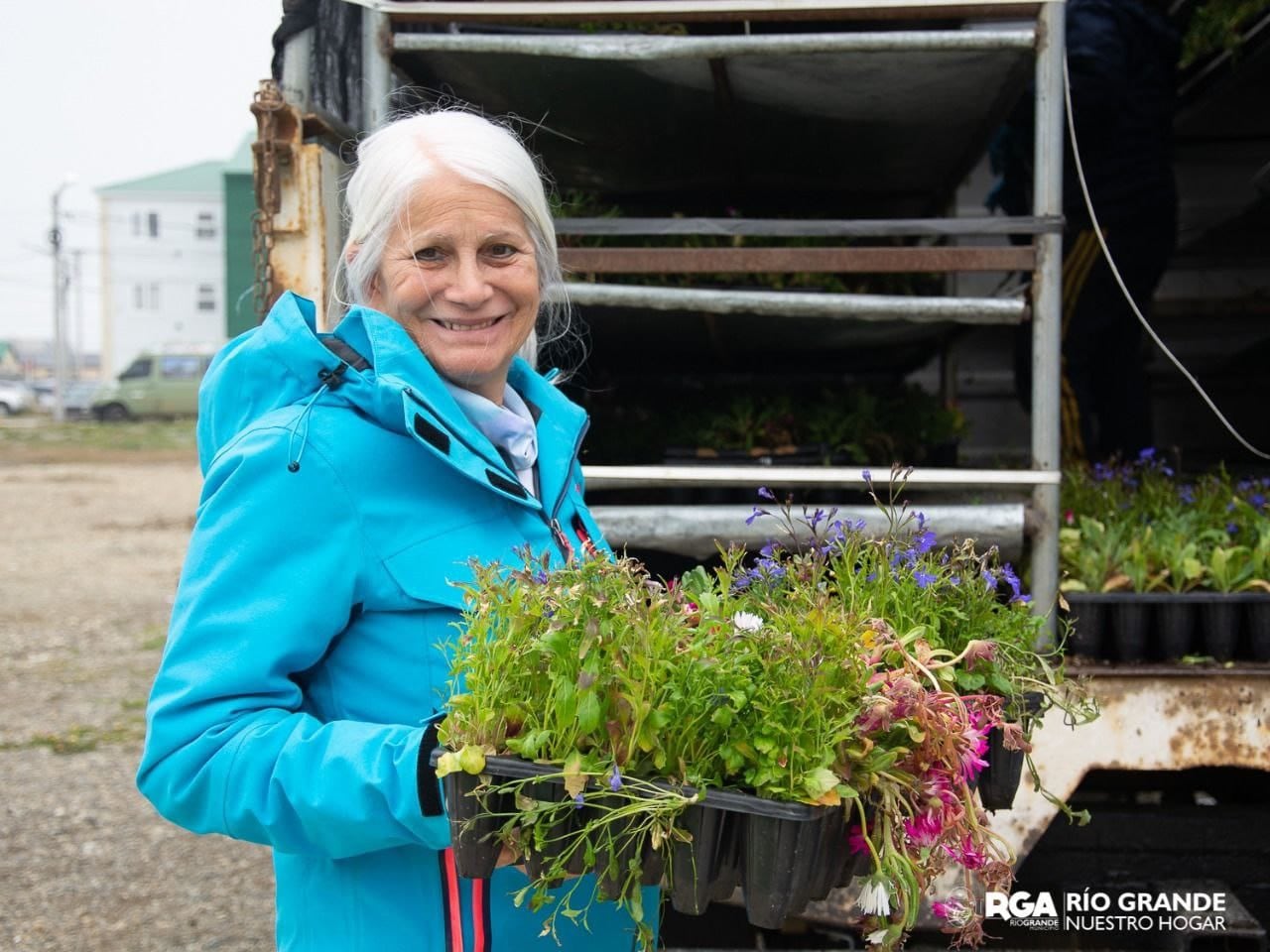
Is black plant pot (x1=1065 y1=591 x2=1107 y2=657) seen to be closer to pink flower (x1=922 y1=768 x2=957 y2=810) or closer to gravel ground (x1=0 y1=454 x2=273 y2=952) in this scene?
pink flower (x1=922 y1=768 x2=957 y2=810)

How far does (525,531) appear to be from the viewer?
1706 mm

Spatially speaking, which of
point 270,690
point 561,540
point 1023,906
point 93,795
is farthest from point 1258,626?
point 93,795

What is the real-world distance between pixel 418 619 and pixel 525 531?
205 mm

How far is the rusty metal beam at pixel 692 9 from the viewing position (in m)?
2.95

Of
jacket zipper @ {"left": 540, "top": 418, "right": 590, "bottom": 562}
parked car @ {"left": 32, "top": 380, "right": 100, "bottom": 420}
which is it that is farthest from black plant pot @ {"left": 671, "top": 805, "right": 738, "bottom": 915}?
parked car @ {"left": 32, "top": 380, "right": 100, "bottom": 420}

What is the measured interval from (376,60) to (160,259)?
48.7m

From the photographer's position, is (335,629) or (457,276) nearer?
(335,629)

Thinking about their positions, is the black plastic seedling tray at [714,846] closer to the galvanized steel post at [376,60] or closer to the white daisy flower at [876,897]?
the white daisy flower at [876,897]

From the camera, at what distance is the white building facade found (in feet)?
157

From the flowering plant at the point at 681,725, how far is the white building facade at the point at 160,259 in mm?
49568

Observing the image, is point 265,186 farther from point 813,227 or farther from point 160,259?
point 160,259

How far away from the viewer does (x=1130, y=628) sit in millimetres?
3057

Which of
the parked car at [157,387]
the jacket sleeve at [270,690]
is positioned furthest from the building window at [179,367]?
the jacket sleeve at [270,690]

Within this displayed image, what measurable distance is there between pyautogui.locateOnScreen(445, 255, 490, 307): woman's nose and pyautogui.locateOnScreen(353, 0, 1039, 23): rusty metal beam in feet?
4.93
